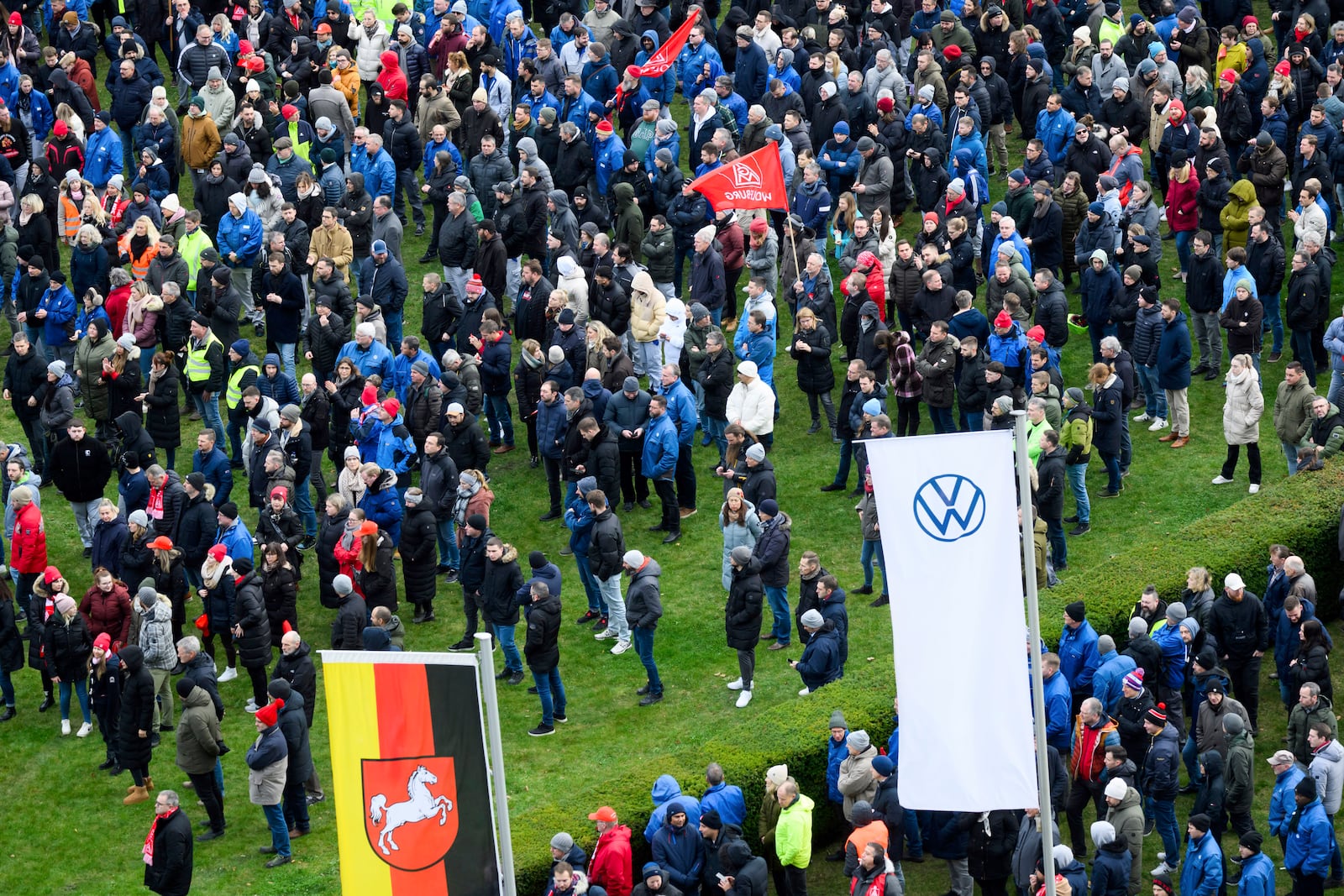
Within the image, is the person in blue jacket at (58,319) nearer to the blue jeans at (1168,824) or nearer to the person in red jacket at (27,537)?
the person in red jacket at (27,537)

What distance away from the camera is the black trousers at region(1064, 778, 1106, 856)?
18125 mm

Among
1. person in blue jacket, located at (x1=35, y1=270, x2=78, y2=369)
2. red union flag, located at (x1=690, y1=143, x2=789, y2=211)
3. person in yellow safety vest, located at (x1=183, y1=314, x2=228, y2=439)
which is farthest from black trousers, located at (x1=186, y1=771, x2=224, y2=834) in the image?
red union flag, located at (x1=690, y1=143, x2=789, y2=211)

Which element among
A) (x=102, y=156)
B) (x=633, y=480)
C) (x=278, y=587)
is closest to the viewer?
(x=278, y=587)

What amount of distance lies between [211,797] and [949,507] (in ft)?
33.1

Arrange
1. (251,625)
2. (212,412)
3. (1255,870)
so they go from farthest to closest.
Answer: (212,412), (251,625), (1255,870)

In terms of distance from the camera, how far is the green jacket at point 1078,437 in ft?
75.1

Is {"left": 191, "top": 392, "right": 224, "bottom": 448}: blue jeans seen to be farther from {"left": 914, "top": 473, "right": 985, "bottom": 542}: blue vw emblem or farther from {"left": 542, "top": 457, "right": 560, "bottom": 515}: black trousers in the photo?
{"left": 914, "top": 473, "right": 985, "bottom": 542}: blue vw emblem

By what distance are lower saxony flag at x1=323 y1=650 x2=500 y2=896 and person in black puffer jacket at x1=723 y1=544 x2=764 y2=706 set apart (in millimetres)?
9087

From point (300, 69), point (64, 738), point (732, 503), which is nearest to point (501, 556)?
point (732, 503)

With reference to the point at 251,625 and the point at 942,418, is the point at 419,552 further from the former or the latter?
the point at 942,418

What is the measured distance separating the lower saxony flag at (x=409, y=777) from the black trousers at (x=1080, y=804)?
7.96 m

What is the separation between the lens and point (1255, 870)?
54.3 ft

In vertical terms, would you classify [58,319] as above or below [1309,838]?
above

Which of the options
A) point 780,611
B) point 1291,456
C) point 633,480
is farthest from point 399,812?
point 1291,456
